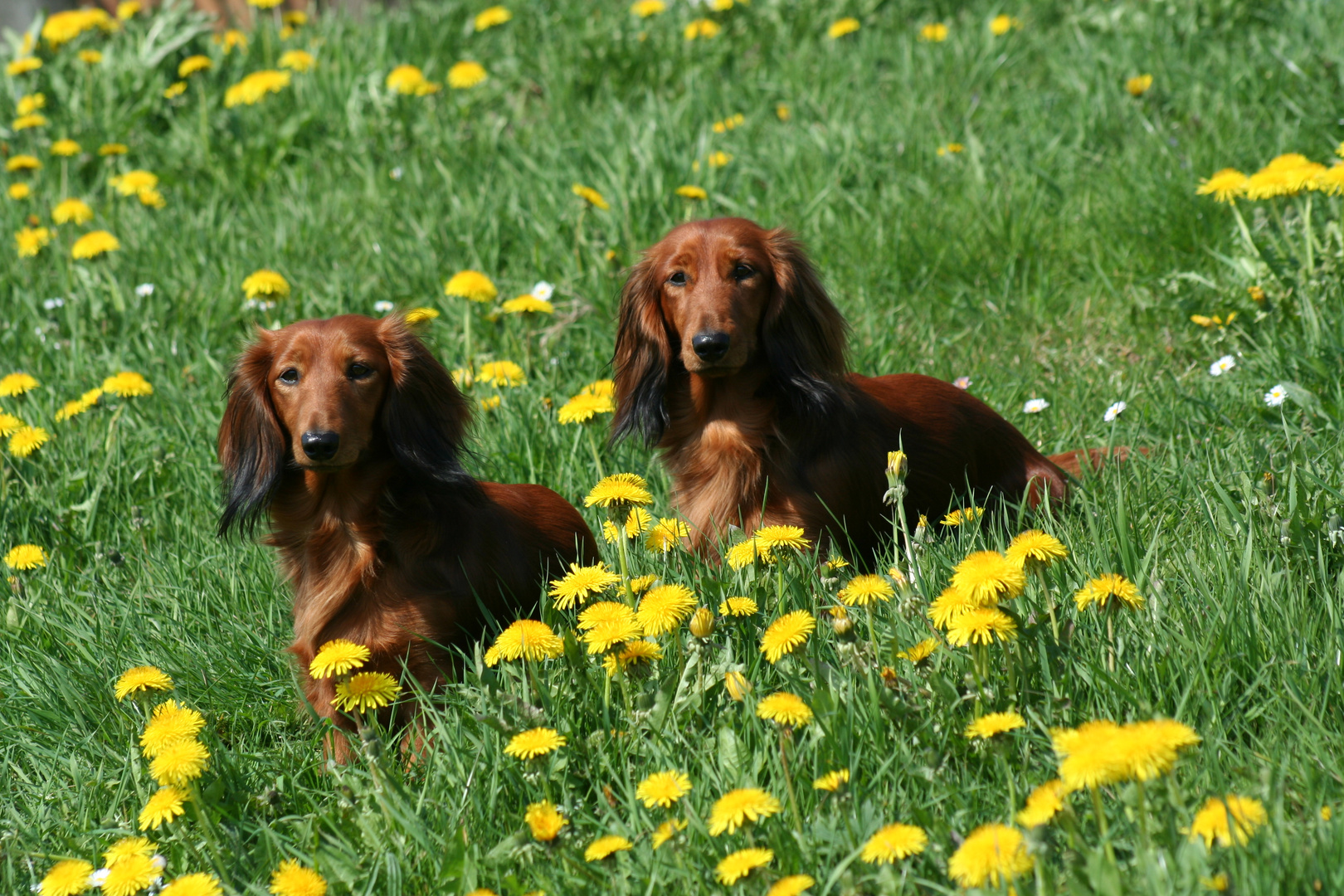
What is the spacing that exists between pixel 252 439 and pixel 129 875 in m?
1.27

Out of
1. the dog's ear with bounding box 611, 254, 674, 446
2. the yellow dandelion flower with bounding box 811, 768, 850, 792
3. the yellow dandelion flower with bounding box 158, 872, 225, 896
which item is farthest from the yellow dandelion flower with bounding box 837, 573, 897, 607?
the dog's ear with bounding box 611, 254, 674, 446

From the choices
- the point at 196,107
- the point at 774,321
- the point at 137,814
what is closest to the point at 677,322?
the point at 774,321

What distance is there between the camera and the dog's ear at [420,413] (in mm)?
2799

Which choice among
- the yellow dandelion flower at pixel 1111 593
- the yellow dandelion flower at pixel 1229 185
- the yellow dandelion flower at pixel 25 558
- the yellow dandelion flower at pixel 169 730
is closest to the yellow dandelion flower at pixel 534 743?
the yellow dandelion flower at pixel 169 730

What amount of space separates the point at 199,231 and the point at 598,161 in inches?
65.5

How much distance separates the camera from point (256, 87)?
18.9 feet

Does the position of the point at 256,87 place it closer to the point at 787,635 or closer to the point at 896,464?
the point at 896,464

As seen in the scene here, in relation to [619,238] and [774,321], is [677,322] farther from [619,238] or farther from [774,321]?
[619,238]

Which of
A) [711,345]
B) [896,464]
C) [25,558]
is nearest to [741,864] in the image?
[896,464]

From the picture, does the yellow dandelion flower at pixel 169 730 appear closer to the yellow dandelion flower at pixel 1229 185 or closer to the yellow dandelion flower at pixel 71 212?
the yellow dandelion flower at pixel 1229 185

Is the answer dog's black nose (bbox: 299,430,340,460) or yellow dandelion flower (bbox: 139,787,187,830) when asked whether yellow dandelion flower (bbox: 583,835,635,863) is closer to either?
yellow dandelion flower (bbox: 139,787,187,830)

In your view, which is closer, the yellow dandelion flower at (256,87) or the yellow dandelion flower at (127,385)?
the yellow dandelion flower at (127,385)

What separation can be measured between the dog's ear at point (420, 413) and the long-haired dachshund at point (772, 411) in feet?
1.96

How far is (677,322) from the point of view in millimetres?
3225
